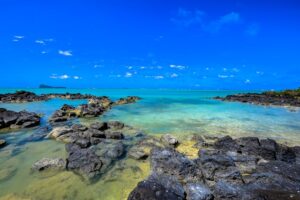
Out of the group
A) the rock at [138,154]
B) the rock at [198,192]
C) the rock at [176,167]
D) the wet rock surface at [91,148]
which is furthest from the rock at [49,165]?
the rock at [198,192]

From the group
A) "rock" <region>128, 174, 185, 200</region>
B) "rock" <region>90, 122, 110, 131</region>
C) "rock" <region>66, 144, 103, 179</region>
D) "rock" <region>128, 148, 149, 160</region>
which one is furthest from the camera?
"rock" <region>90, 122, 110, 131</region>

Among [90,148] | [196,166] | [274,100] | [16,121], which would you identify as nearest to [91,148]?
[90,148]

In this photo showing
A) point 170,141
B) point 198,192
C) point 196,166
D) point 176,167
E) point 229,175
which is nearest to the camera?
point 198,192

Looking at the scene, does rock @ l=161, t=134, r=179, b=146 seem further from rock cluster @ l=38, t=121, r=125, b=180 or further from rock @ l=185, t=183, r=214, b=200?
rock @ l=185, t=183, r=214, b=200

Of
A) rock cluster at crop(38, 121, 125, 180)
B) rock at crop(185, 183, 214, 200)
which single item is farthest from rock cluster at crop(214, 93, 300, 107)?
rock at crop(185, 183, 214, 200)

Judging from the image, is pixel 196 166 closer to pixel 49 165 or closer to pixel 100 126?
pixel 49 165

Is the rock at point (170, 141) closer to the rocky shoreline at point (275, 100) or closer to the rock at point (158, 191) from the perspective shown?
the rock at point (158, 191)

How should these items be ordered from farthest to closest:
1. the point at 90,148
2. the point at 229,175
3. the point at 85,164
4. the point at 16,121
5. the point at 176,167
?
the point at 16,121 < the point at 90,148 < the point at 85,164 < the point at 176,167 < the point at 229,175

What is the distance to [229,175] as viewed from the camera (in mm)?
7766

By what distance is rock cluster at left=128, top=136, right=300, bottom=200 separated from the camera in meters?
6.16

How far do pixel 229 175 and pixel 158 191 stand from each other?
3.09m

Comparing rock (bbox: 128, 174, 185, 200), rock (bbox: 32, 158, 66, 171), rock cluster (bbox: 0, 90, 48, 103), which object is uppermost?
rock cluster (bbox: 0, 90, 48, 103)

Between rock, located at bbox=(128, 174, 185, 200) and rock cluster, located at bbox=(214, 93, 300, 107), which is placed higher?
rock cluster, located at bbox=(214, 93, 300, 107)

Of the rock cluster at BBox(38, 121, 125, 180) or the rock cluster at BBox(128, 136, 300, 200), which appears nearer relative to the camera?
the rock cluster at BBox(128, 136, 300, 200)
